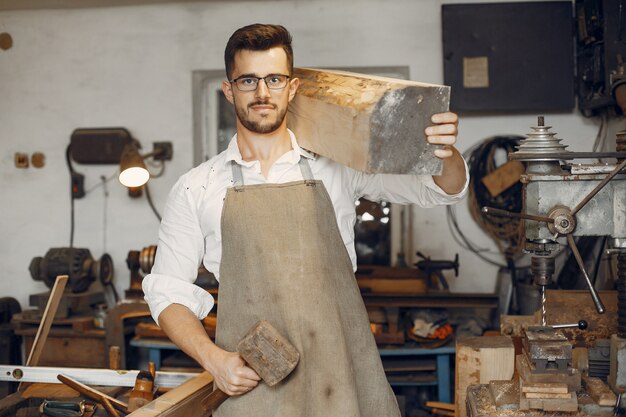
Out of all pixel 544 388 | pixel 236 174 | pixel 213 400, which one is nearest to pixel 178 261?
pixel 236 174

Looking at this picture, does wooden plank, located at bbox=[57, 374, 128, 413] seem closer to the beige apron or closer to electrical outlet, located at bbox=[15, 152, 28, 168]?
the beige apron

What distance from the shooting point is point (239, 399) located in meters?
1.96

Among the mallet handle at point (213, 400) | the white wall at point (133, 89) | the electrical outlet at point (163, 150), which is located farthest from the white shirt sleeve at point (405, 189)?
the electrical outlet at point (163, 150)

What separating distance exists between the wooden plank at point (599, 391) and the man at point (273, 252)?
55cm

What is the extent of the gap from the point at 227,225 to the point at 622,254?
1.12 m

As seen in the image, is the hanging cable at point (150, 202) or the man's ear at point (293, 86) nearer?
the man's ear at point (293, 86)

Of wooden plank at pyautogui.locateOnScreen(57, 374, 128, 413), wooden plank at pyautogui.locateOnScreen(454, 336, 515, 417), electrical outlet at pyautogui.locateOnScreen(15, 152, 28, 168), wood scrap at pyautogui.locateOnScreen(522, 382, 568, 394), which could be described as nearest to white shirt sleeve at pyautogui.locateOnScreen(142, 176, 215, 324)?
wooden plank at pyautogui.locateOnScreen(57, 374, 128, 413)

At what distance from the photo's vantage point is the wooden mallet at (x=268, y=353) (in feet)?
6.07

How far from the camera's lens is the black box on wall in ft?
13.9

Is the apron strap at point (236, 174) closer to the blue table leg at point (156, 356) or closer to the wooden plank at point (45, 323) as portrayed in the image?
the wooden plank at point (45, 323)

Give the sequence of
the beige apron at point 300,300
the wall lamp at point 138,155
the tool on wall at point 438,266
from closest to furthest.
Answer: the beige apron at point 300,300
the tool on wall at point 438,266
the wall lamp at point 138,155

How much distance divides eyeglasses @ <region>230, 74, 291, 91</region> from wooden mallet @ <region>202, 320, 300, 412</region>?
652 mm

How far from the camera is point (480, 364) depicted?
2152 millimetres

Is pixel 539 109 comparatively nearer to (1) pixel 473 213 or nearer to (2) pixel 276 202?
(1) pixel 473 213
